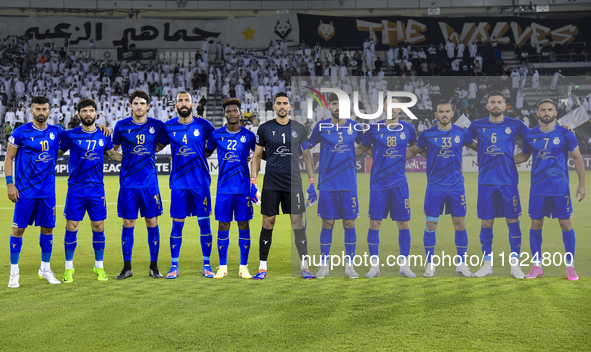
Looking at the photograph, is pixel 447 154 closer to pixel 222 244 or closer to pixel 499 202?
A: pixel 499 202

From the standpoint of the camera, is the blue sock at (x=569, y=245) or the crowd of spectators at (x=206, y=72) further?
the crowd of spectators at (x=206, y=72)

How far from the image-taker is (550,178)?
632 cm

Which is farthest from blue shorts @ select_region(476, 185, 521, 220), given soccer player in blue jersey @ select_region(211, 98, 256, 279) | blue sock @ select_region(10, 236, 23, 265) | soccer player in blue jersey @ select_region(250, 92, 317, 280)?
blue sock @ select_region(10, 236, 23, 265)

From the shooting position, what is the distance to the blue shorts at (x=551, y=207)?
6.30 metres

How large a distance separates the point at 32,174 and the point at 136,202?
1.20 meters

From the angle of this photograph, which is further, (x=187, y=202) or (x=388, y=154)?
(x=187, y=202)

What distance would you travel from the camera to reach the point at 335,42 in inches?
1362

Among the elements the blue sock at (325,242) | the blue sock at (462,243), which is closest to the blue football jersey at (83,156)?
the blue sock at (325,242)

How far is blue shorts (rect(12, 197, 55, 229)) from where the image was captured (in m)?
6.23

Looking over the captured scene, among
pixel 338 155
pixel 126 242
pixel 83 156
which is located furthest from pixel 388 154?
pixel 83 156

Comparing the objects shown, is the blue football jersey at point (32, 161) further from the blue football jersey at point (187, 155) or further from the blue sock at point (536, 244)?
the blue sock at point (536, 244)

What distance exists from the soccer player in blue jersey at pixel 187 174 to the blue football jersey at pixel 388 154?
2.04 metres

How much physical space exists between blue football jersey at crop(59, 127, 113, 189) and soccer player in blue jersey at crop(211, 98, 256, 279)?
1397 millimetres

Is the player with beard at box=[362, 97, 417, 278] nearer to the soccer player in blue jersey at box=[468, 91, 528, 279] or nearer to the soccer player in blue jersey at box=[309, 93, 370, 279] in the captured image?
the soccer player in blue jersey at box=[309, 93, 370, 279]
